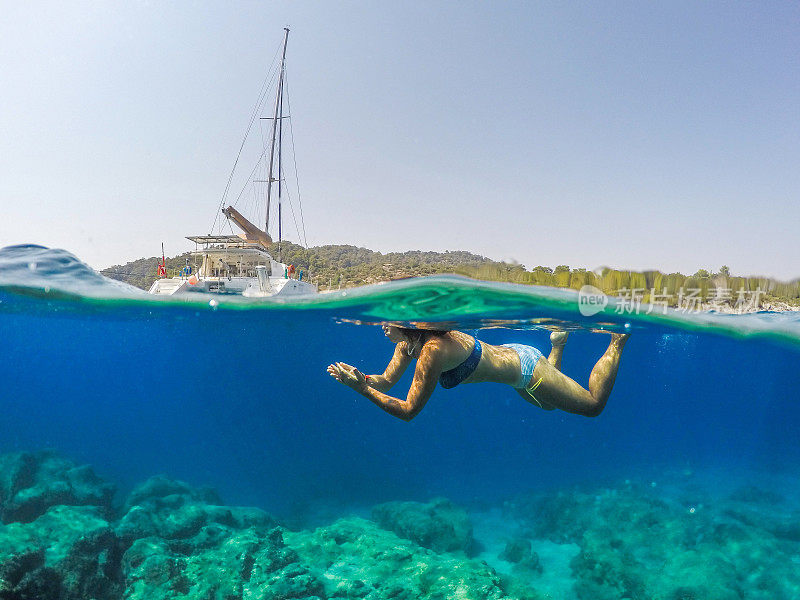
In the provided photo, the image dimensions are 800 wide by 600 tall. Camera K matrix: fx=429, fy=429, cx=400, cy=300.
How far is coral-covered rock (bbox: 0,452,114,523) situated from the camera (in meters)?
10.2

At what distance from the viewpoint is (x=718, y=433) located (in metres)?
47.6

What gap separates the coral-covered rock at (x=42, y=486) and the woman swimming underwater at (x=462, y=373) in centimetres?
1002

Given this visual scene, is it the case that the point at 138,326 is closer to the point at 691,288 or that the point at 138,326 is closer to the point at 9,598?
the point at 9,598

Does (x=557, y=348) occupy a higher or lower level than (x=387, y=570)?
higher

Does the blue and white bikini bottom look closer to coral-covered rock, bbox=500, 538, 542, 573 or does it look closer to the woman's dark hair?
the woman's dark hair

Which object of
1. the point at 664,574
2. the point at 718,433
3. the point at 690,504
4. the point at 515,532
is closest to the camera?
the point at 664,574

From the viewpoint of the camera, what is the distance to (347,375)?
3.90 metres

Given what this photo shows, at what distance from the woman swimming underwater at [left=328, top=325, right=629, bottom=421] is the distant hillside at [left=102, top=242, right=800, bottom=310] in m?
3.22

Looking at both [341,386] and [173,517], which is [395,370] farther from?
[341,386]

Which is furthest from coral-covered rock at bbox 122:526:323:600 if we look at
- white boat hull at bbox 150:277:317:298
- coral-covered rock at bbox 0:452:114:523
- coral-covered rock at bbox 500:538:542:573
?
white boat hull at bbox 150:277:317:298

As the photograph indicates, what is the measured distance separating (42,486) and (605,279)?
46.8ft

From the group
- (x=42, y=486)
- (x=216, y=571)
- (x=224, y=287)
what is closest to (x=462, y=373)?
(x=216, y=571)

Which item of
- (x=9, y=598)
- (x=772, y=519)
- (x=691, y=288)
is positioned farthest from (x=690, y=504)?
(x=9, y=598)

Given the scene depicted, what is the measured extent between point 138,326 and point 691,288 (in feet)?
66.4
